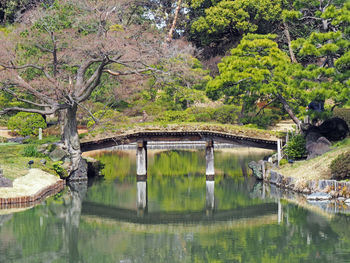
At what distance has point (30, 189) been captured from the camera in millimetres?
27391

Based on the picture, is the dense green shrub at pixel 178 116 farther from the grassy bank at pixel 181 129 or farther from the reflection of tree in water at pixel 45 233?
the reflection of tree in water at pixel 45 233

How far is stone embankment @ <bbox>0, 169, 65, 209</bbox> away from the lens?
83.6ft

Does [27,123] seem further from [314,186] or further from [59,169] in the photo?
[314,186]

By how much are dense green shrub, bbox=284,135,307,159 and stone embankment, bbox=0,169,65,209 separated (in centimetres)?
1243

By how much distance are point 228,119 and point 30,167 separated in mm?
19980

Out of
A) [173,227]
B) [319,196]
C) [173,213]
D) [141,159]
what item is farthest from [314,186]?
[141,159]

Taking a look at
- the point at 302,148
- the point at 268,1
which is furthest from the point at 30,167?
Result: the point at 268,1

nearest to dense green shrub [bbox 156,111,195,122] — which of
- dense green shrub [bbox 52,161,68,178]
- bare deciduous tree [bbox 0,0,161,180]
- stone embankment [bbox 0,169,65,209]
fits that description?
bare deciduous tree [bbox 0,0,161,180]

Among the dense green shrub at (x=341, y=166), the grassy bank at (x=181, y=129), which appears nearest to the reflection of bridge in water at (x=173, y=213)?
the grassy bank at (x=181, y=129)

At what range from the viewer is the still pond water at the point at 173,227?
58.7ft

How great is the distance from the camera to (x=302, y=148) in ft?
106

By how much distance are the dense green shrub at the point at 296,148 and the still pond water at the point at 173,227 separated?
8.17 ft

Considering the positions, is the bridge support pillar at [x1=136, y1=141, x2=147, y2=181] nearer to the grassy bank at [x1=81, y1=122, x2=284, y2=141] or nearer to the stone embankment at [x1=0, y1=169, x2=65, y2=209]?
the grassy bank at [x1=81, y1=122, x2=284, y2=141]

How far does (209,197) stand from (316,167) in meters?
5.42
